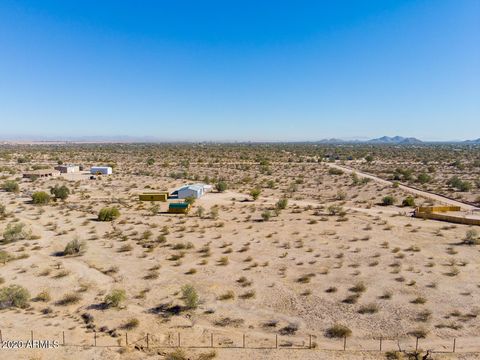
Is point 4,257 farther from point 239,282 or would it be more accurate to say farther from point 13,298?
point 239,282

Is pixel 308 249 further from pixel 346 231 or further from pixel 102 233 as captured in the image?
pixel 102 233

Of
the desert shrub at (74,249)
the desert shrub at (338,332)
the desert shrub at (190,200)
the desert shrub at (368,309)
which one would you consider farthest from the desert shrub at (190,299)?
the desert shrub at (190,200)

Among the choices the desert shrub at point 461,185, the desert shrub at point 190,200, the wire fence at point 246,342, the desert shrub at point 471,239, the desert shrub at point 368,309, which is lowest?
the wire fence at point 246,342

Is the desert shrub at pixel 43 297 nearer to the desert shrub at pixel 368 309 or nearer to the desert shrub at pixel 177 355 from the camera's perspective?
the desert shrub at pixel 177 355

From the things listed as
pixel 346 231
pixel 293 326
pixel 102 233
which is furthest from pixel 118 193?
pixel 293 326

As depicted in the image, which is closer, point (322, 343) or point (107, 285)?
point (322, 343)

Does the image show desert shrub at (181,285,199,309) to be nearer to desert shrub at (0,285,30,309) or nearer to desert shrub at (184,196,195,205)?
desert shrub at (0,285,30,309)

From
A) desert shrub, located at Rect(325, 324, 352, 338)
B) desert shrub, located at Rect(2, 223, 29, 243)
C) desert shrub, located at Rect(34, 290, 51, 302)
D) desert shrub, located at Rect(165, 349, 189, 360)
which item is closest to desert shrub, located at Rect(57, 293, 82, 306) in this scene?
desert shrub, located at Rect(34, 290, 51, 302)
